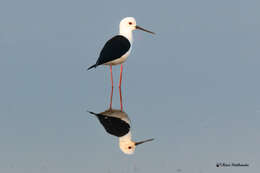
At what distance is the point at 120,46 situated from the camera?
1362cm

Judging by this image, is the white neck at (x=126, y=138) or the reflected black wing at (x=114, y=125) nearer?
the white neck at (x=126, y=138)

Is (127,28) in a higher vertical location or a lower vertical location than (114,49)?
higher

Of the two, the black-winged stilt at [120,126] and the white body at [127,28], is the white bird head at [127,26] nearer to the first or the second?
the white body at [127,28]

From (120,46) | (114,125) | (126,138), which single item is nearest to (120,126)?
(114,125)

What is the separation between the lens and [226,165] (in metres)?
7.99

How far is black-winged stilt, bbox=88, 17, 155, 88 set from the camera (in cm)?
1327

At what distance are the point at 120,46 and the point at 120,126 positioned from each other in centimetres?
386

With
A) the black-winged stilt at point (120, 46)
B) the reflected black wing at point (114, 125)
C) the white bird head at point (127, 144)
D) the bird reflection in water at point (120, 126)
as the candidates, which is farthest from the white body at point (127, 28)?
the white bird head at point (127, 144)

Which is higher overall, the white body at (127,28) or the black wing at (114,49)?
the white body at (127,28)

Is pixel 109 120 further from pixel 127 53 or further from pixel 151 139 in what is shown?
pixel 127 53

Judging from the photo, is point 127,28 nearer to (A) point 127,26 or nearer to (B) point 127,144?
(A) point 127,26

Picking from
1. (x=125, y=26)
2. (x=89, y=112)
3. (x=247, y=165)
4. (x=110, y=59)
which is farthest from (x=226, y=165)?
(x=125, y=26)

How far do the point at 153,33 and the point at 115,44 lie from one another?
2.24 meters

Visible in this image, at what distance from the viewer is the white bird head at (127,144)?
877cm
